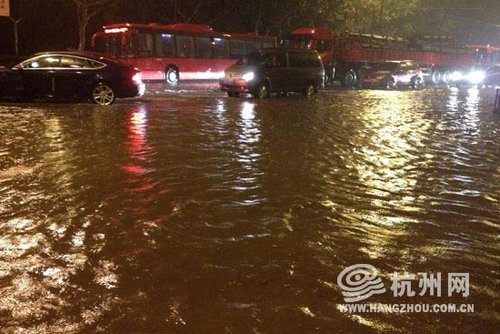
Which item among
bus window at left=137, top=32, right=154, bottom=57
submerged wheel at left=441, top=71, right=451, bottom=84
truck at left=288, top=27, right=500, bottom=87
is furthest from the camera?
submerged wheel at left=441, top=71, right=451, bottom=84

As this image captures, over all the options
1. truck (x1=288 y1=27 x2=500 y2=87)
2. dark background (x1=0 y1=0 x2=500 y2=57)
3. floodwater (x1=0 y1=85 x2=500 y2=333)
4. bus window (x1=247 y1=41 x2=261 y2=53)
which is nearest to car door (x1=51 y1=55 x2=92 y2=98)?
floodwater (x1=0 y1=85 x2=500 y2=333)

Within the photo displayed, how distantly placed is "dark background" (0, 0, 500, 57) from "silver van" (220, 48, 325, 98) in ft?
44.6

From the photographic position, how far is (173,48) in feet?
93.9

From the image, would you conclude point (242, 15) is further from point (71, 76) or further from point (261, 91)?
point (71, 76)

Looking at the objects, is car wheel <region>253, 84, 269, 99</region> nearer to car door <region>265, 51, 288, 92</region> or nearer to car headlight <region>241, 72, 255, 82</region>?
car door <region>265, 51, 288, 92</region>

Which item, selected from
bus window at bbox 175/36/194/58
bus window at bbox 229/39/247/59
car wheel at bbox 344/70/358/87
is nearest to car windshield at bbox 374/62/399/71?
car wheel at bbox 344/70/358/87

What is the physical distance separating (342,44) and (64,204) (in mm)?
28273

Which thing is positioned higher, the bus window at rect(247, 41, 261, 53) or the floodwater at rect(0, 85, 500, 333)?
the bus window at rect(247, 41, 261, 53)

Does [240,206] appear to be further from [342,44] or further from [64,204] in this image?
[342,44]

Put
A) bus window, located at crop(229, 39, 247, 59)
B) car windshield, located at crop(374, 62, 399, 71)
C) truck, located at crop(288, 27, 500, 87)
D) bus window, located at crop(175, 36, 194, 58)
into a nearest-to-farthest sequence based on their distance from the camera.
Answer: bus window, located at crop(175, 36, 194, 58), car windshield, located at crop(374, 62, 399, 71), truck, located at crop(288, 27, 500, 87), bus window, located at crop(229, 39, 247, 59)

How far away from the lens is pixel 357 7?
44219mm

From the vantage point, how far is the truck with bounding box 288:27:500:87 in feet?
105

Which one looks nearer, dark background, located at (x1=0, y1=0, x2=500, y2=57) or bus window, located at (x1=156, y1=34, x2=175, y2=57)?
bus window, located at (x1=156, y1=34, x2=175, y2=57)

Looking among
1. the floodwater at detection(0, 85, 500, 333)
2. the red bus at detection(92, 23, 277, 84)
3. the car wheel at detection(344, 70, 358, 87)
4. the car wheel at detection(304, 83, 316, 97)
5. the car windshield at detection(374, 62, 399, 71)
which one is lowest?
the floodwater at detection(0, 85, 500, 333)
